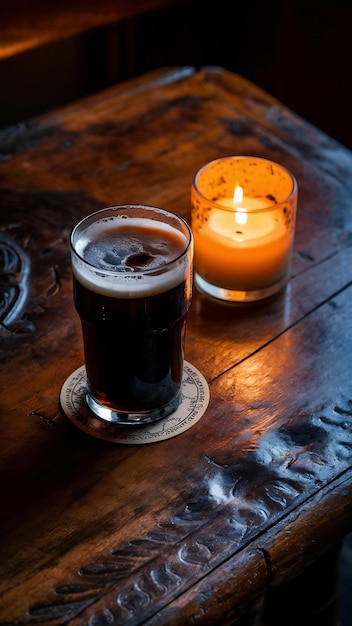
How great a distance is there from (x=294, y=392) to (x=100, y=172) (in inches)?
24.4

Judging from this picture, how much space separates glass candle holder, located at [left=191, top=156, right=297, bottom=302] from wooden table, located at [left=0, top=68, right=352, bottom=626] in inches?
1.6

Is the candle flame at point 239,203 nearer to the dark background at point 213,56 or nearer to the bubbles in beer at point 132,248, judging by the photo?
the bubbles in beer at point 132,248

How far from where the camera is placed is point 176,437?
1.02 metres

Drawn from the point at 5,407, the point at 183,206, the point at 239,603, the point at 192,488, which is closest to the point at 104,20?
the point at 183,206

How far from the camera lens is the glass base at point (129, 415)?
103cm

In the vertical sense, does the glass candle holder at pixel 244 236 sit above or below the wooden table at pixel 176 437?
above

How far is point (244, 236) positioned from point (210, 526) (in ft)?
1.46

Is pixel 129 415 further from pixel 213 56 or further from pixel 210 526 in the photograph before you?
pixel 213 56

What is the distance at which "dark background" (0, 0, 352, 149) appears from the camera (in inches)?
97.8

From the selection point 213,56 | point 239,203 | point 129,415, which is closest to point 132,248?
point 129,415

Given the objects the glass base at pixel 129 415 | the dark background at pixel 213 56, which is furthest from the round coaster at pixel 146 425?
the dark background at pixel 213 56

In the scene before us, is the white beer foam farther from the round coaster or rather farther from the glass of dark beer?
the round coaster

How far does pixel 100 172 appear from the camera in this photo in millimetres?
1502

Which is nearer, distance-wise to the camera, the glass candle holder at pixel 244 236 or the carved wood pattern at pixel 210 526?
the carved wood pattern at pixel 210 526
